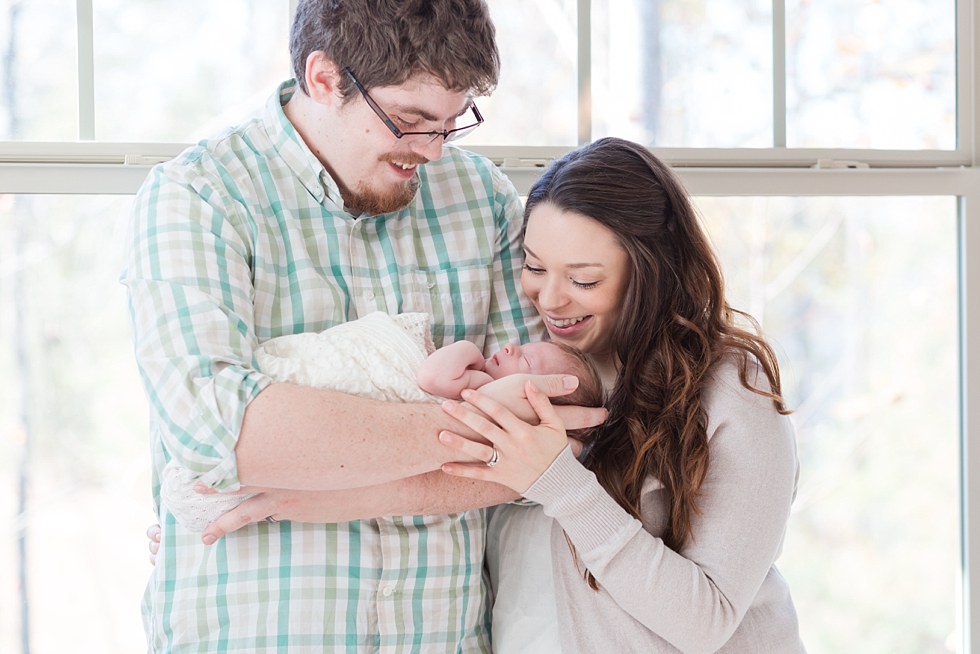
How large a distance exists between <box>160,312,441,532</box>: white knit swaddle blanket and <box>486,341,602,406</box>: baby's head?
17cm

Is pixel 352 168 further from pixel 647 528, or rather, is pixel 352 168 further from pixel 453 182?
A: pixel 647 528

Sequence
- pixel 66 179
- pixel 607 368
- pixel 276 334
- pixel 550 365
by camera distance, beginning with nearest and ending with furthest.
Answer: pixel 276 334 < pixel 550 365 < pixel 607 368 < pixel 66 179

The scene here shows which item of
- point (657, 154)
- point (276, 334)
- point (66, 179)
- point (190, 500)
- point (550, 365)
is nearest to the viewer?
point (190, 500)

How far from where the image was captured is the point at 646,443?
5.16 ft

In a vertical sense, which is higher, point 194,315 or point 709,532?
point 194,315

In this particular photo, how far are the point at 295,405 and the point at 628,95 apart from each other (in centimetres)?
136

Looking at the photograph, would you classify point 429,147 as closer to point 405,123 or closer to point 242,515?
point 405,123

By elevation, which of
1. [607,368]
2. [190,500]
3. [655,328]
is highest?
[655,328]

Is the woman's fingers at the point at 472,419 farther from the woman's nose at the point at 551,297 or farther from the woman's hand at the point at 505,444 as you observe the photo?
the woman's nose at the point at 551,297

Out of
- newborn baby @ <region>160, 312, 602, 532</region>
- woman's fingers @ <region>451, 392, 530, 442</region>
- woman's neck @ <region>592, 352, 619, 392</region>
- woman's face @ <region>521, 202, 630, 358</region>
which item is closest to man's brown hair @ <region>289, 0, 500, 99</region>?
woman's face @ <region>521, 202, 630, 358</region>

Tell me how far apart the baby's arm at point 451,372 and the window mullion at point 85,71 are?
3.64 ft

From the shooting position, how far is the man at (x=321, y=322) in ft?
4.18

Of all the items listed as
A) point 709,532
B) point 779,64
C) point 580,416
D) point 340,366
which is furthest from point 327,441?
point 779,64

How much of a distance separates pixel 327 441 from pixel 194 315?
0.95 ft
